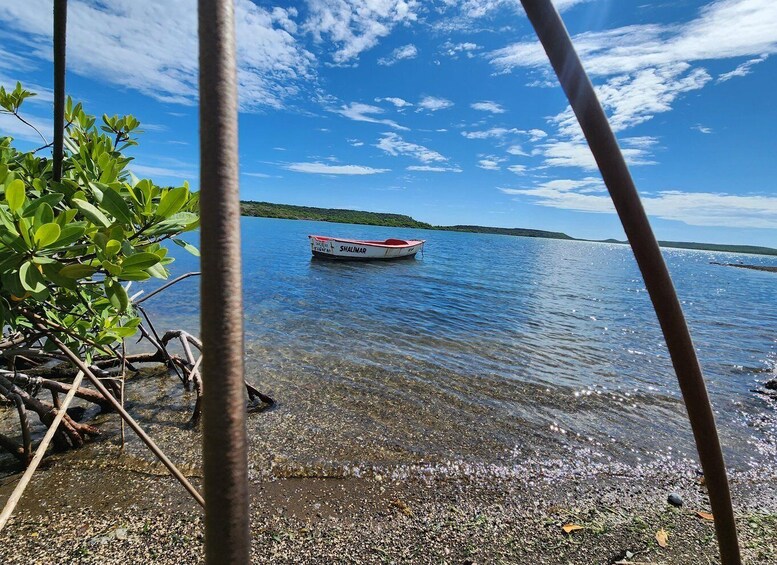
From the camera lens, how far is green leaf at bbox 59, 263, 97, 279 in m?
1.46

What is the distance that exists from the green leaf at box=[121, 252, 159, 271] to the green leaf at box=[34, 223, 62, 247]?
0.23 metres

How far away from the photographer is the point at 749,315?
72.9 feet

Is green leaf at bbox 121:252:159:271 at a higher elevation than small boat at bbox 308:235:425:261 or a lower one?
higher

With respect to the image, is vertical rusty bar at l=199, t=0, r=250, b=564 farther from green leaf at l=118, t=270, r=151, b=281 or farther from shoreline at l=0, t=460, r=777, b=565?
shoreline at l=0, t=460, r=777, b=565

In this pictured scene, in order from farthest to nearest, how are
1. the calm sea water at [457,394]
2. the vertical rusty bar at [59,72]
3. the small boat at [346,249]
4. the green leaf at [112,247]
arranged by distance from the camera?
the small boat at [346,249] < the calm sea water at [457,394] < the green leaf at [112,247] < the vertical rusty bar at [59,72]

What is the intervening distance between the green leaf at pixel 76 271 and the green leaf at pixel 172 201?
31cm

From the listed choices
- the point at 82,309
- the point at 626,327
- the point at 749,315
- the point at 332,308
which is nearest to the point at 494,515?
the point at 82,309

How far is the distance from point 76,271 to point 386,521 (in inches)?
A: 138

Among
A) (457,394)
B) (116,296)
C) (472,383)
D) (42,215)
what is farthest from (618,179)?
(472,383)

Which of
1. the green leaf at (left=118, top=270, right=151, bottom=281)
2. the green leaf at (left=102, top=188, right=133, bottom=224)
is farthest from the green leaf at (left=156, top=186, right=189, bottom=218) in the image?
the green leaf at (left=118, top=270, right=151, bottom=281)

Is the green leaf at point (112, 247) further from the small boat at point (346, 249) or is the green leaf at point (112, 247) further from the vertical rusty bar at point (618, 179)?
the small boat at point (346, 249)

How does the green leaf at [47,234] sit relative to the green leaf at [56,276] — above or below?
above

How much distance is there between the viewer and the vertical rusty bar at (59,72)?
0.82 m

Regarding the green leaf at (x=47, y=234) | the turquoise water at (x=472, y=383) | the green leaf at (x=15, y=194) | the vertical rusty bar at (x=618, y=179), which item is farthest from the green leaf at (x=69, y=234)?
the turquoise water at (x=472, y=383)
